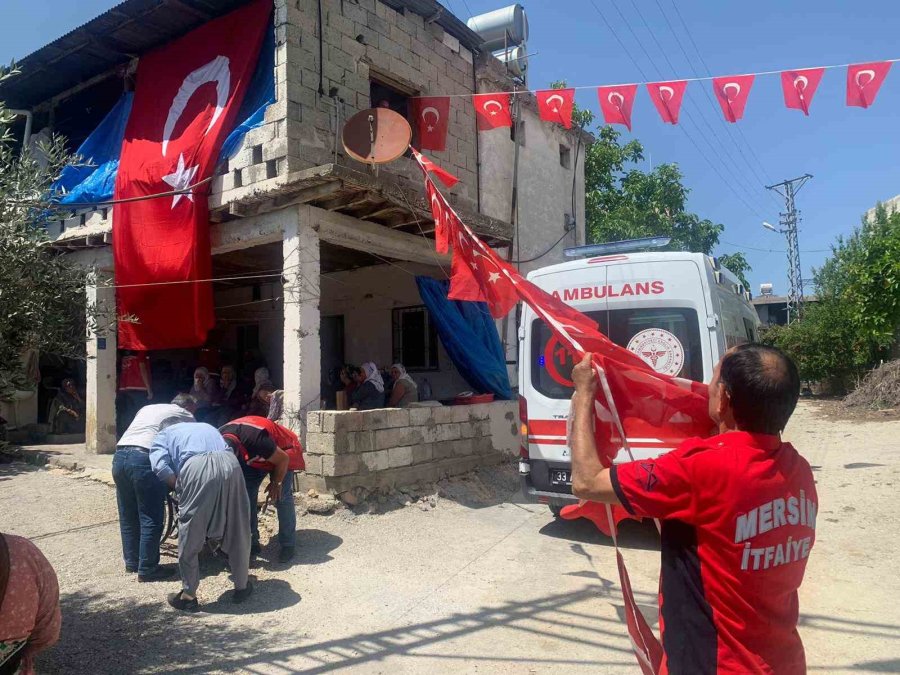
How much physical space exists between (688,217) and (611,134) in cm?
380

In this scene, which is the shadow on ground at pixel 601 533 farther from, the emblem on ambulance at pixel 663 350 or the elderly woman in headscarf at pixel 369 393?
the elderly woman in headscarf at pixel 369 393

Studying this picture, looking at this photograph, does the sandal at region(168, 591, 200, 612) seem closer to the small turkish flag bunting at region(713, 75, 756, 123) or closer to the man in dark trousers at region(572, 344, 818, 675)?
the man in dark trousers at region(572, 344, 818, 675)

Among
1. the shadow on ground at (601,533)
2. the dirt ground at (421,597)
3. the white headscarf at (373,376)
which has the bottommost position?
the shadow on ground at (601,533)

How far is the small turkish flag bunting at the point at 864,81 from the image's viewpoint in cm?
661

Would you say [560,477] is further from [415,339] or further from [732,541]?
[415,339]

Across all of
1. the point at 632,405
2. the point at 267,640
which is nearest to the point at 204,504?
the point at 267,640

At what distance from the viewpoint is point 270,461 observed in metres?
5.29

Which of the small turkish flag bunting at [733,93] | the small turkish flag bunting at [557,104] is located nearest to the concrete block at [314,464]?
the small turkish flag bunting at [557,104]

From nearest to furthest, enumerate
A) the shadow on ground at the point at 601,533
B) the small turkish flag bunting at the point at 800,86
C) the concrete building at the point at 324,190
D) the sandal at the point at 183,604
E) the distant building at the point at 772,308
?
the sandal at the point at 183,604 < the shadow on ground at the point at 601,533 < the small turkish flag bunting at the point at 800,86 < the concrete building at the point at 324,190 < the distant building at the point at 772,308

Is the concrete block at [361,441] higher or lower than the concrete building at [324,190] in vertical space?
lower

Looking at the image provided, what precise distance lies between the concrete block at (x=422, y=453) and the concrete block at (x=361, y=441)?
2.37ft

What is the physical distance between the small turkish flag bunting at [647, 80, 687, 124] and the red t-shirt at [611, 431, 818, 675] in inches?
262

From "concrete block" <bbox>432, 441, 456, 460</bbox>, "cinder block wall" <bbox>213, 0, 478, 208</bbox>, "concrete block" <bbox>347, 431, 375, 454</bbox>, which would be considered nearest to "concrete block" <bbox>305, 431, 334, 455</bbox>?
"concrete block" <bbox>347, 431, 375, 454</bbox>

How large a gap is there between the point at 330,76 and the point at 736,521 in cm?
817
